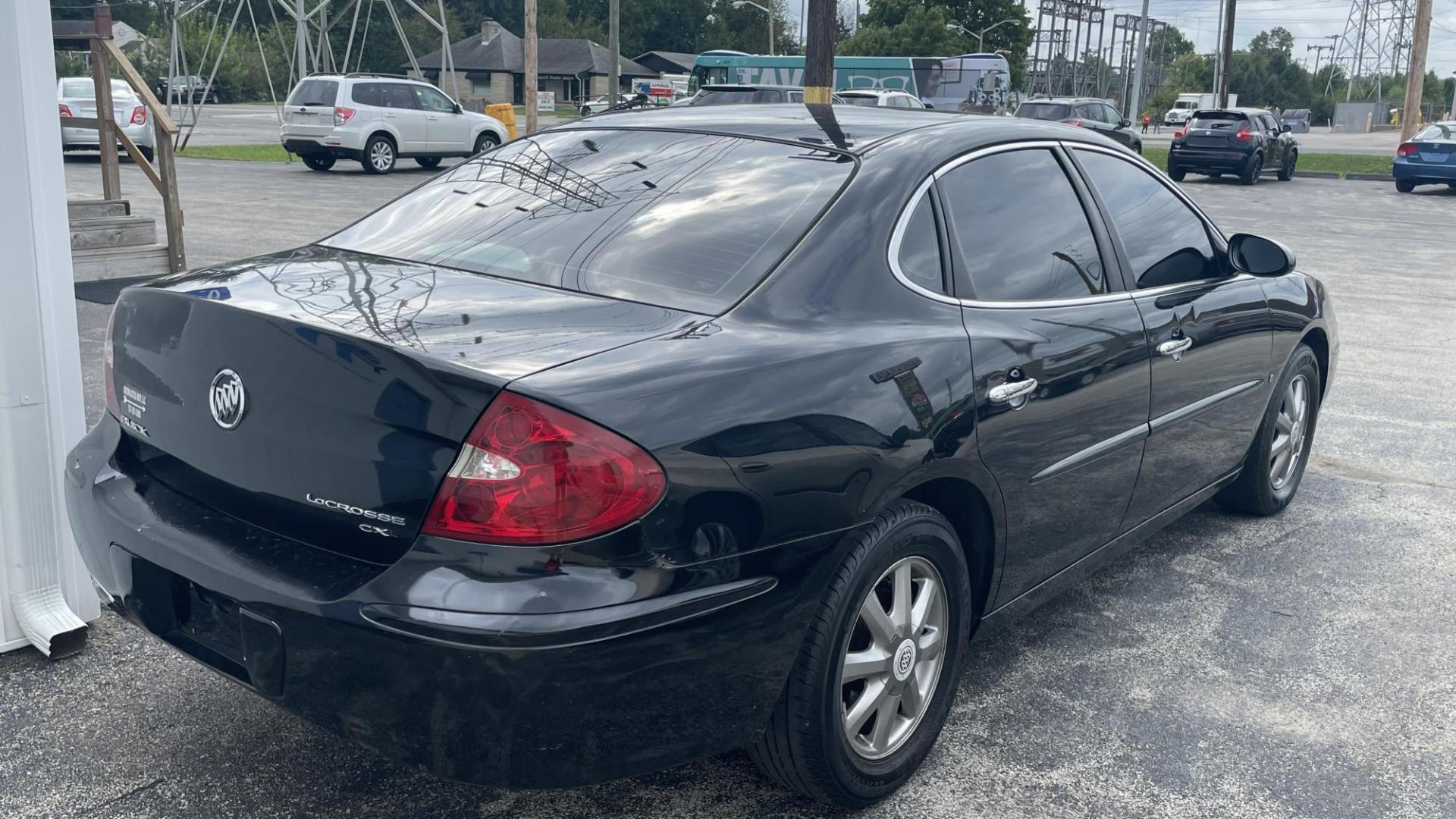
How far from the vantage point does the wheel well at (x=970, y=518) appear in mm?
2975

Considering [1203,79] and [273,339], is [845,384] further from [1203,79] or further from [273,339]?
[1203,79]

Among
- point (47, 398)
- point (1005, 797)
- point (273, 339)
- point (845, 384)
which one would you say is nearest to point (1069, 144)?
point (845, 384)

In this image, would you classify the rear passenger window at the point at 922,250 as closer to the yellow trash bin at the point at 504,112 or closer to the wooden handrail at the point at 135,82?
the wooden handrail at the point at 135,82

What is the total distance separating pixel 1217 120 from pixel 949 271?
26.5m

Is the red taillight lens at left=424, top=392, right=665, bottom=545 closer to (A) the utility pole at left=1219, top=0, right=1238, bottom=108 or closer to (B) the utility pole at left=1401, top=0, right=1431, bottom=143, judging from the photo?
(B) the utility pole at left=1401, top=0, right=1431, bottom=143

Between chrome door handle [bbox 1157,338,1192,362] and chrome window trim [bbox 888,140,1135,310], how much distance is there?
0.63 feet

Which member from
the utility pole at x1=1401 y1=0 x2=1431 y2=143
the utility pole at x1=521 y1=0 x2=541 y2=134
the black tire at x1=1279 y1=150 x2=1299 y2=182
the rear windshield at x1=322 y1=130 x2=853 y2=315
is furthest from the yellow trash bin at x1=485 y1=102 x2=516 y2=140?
the rear windshield at x1=322 y1=130 x2=853 y2=315

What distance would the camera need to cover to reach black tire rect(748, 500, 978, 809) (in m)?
2.58

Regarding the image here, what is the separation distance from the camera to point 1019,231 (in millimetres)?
3469

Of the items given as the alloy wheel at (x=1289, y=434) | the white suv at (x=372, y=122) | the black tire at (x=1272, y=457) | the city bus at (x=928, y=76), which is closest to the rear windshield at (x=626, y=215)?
the black tire at (x=1272, y=457)

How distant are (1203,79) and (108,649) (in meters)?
133

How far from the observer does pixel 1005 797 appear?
2.95 metres

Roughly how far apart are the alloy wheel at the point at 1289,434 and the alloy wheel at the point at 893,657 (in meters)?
2.49

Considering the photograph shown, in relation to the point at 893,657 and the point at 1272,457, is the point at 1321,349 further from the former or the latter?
the point at 893,657
